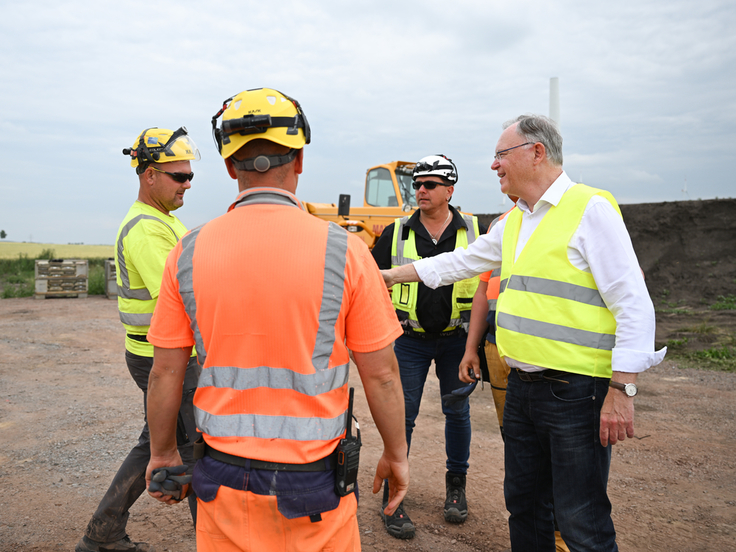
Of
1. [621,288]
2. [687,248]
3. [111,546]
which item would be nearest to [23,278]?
[111,546]

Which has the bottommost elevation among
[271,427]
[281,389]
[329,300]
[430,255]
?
[271,427]

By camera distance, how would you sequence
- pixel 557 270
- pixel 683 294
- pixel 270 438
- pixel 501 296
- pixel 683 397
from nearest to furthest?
pixel 270 438 < pixel 557 270 < pixel 501 296 < pixel 683 397 < pixel 683 294

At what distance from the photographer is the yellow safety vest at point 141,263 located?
9.00 ft

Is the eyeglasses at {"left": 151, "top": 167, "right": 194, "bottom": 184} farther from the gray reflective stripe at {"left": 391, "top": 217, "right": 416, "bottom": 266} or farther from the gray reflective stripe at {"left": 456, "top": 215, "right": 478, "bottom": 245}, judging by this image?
the gray reflective stripe at {"left": 456, "top": 215, "right": 478, "bottom": 245}

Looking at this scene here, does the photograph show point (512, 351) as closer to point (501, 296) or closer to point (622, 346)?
point (501, 296)

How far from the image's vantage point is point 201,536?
1.60 m

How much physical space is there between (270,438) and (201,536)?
415 millimetres

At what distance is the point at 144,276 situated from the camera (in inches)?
108

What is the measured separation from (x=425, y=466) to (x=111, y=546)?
8.27ft

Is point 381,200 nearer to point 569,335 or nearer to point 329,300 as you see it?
point 569,335

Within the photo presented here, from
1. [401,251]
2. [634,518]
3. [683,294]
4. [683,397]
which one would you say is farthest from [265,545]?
[683,294]

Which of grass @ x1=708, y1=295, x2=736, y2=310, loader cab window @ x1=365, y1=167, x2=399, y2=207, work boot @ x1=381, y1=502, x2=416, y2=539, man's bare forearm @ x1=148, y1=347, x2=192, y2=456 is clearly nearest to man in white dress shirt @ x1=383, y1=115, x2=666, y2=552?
work boot @ x1=381, y1=502, x2=416, y2=539

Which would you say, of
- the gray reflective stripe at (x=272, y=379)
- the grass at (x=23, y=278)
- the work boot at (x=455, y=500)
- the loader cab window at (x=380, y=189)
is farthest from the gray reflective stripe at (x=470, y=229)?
the grass at (x=23, y=278)

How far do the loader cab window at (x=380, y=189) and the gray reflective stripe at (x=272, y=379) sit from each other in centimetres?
1137
